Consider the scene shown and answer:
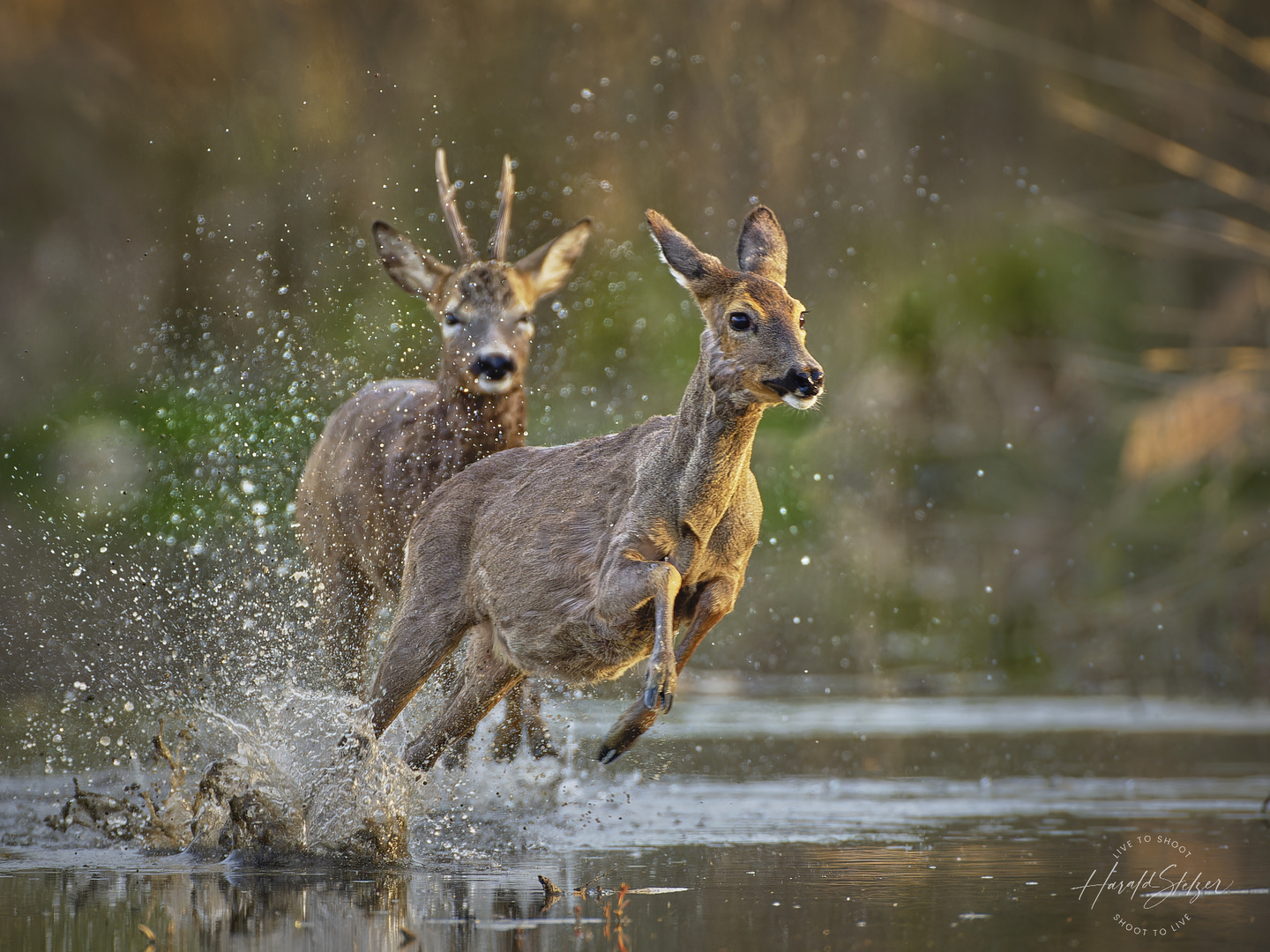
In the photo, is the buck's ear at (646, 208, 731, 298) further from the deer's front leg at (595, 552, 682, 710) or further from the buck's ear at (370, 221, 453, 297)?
the buck's ear at (370, 221, 453, 297)

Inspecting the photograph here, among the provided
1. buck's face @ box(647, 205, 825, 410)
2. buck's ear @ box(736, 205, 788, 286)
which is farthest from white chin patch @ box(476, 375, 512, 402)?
buck's face @ box(647, 205, 825, 410)

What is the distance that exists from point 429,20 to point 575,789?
1353cm

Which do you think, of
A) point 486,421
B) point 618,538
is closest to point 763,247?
point 618,538

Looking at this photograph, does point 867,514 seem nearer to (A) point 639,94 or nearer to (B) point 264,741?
(A) point 639,94

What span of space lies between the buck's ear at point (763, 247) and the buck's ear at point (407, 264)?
2185 millimetres

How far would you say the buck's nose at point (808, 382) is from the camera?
5.43m

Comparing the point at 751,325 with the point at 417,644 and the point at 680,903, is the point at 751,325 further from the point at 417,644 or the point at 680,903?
the point at 417,644

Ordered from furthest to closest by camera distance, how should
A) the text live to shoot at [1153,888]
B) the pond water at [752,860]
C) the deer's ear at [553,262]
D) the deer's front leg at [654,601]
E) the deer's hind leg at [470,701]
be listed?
1. the deer's ear at [553,262]
2. the deer's hind leg at [470,701]
3. the deer's front leg at [654,601]
4. the text live to shoot at [1153,888]
5. the pond water at [752,860]

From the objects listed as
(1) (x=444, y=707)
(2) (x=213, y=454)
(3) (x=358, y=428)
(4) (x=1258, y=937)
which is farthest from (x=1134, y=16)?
(4) (x=1258, y=937)

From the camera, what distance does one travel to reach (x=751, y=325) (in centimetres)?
566

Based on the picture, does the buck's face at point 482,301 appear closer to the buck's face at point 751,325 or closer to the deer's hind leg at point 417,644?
the deer's hind leg at point 417,644

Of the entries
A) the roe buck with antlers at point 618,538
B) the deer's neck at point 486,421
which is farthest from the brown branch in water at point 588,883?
the deer's neck at point 486,421

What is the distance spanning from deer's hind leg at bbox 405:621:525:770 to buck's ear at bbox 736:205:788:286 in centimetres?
179

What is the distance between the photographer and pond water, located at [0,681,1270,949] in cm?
467
